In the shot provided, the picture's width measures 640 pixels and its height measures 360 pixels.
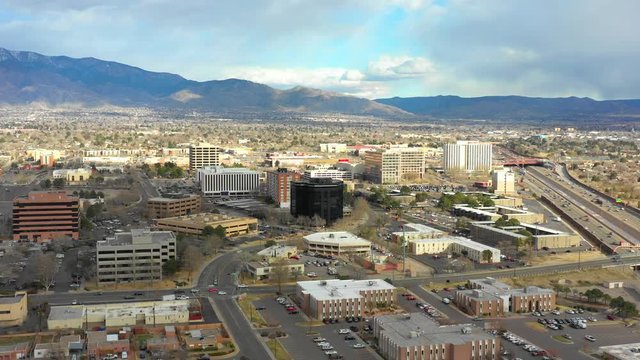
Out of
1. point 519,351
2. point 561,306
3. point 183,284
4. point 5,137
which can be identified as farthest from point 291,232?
point 5,137

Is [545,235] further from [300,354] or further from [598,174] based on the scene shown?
[598,174]

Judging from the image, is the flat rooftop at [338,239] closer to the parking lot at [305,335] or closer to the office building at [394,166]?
the parking lot at [305,335]

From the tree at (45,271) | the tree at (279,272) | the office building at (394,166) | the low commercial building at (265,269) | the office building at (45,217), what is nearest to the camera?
the tree at (45,271)

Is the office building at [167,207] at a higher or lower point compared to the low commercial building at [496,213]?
higher

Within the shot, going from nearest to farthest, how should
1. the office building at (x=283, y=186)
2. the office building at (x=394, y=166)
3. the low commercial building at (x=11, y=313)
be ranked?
the low commercial building at (x=11, y=313), the office building at (x=283, y=186), the office building at (x=394, y=166)

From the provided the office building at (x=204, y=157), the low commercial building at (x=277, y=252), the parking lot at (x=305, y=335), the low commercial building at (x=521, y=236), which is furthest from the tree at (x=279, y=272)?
the office building at (x=204, y=157)

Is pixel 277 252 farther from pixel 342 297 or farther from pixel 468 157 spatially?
pixel 468 157

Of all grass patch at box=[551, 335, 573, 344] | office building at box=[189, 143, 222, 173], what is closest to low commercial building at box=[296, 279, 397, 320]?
grass patch at box=[551, 335, 573, 344]
